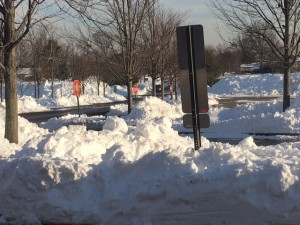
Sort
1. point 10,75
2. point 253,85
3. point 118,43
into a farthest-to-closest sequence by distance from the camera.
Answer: point 253,85 < point 118,43 < point 10,75

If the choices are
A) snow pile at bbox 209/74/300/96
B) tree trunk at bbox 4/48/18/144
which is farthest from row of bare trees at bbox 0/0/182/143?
snow pile at bbox 209/74/300/96

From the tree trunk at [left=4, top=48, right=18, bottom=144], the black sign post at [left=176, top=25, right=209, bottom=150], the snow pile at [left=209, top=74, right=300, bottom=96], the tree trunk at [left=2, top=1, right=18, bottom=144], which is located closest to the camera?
the black sign post at [left=176, top=25, right=209, bottom=150]

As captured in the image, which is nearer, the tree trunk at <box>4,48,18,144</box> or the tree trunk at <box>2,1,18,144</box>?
the tree trunk at <box>2,1,18,144</box>

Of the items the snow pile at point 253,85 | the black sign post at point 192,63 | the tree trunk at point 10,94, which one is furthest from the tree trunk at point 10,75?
the snow pile at point 253,85

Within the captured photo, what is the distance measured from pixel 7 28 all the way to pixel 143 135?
12.9ft

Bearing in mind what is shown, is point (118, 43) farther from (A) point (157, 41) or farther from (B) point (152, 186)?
(B) point (152, 186)

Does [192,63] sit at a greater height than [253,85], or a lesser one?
lesser

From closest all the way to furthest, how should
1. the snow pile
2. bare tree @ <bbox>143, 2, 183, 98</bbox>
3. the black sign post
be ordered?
the black sign post
bare tree @ <bbox>143, 2, 183, 98</bbox>
the snow pile

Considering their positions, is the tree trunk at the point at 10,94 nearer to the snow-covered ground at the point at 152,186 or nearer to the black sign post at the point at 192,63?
the snow-covered ground at the point at 152,186

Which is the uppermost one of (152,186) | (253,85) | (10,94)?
(253,85)

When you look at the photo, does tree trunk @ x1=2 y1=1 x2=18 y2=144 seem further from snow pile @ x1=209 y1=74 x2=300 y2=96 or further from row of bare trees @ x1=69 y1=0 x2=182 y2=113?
snow pile @ x1=209 y1=74 x2=300 y2=96

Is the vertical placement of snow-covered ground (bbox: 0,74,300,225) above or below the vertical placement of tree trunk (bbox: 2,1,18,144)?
below

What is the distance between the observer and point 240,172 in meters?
6.07

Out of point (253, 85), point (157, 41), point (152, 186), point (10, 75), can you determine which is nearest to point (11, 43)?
point (10, 75)
